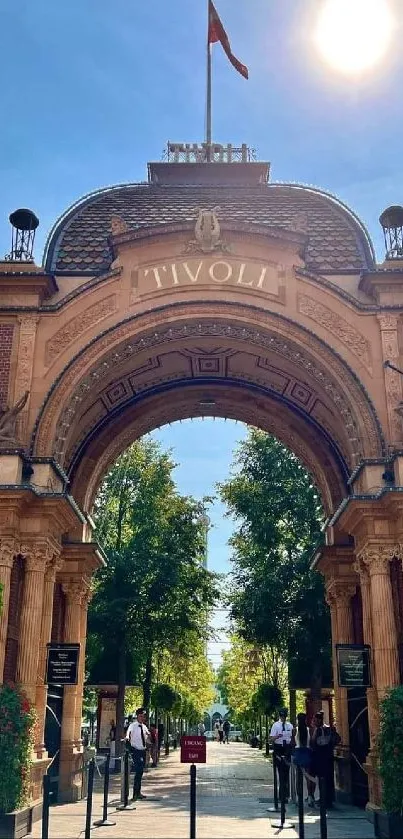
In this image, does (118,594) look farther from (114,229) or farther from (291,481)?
(114,229)

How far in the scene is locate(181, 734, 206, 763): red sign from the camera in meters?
11.3

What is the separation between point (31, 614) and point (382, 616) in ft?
19.5

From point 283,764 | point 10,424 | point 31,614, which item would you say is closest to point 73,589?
point 31,614

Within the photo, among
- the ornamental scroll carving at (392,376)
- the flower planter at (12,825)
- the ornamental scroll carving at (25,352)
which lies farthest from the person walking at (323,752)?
the ornamental scroll carving at (25,352)

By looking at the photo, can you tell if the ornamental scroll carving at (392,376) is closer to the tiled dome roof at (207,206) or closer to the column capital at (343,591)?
the tiled dome roof at (207,206)

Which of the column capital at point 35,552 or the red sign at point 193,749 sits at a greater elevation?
the column capital at point 35,552

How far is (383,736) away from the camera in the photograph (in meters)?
11.5

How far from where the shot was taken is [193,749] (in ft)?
37.5

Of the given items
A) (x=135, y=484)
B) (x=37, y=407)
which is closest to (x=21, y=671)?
(x=37, y=407)

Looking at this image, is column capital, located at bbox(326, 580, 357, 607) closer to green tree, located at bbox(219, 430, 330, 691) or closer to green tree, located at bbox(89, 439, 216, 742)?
green tree, located at bbox(219, 430, 330, 691)

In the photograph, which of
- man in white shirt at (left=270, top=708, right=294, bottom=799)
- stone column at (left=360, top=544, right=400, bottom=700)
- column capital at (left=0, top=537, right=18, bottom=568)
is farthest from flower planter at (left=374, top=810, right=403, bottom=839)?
column capital at (left=0, top=537, right=18, bottom=568)

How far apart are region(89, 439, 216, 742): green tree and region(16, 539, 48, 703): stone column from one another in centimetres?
1279

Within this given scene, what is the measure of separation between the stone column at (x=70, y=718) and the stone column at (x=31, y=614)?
11.7 feet

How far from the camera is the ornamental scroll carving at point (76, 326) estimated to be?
15234mm
